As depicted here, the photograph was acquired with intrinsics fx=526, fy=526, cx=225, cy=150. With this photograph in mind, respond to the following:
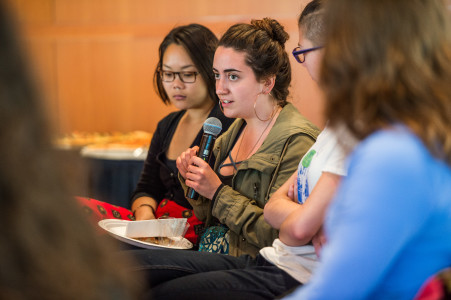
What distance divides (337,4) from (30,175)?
1.88ft

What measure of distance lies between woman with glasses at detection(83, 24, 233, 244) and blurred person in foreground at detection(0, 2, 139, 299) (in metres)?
1.72

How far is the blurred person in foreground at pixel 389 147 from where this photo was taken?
0.80 meters

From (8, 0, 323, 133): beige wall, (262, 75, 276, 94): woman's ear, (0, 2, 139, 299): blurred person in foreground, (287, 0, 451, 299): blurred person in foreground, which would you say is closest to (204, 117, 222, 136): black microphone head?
(262, 75, 276, 94): woman's ear

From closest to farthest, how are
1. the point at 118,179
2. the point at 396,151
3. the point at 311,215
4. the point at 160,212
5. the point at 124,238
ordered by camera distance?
the point at 396,151 < the point at 311,215 < the point at 124,238 < the point at 160,212 < the point at 118,179

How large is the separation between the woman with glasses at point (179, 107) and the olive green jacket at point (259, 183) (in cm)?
50

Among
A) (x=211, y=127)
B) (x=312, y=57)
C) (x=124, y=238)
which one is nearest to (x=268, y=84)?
(x=211, y=127)

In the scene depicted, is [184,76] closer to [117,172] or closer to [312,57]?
[312,57]

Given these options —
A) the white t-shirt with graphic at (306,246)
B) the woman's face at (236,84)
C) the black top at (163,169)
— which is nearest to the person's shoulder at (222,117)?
the black top at (163,169)

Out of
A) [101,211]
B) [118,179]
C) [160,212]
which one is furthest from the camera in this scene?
[118,179]

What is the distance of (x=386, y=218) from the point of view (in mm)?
797

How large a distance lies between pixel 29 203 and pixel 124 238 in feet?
4.03

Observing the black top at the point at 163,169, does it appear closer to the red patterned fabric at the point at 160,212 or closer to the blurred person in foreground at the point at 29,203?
the red patterned fabric at the point at 160,212

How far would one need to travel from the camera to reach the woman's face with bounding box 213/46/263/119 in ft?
6.55

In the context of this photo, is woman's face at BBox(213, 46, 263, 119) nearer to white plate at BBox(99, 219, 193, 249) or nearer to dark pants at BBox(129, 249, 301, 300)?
white plate at BBox(99, 219, 193, 249)
